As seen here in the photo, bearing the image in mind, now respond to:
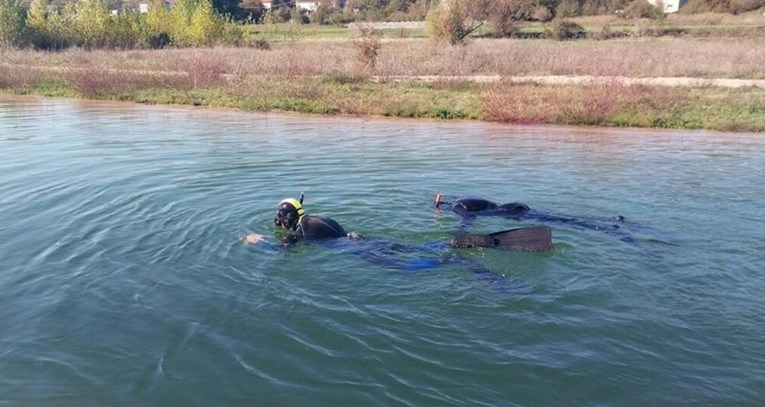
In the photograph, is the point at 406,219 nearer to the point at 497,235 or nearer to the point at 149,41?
the point at 497,235

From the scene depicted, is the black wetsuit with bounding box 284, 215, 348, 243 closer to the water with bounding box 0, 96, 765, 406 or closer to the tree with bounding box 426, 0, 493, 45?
the water with bounding box 0, 96, 765, 406

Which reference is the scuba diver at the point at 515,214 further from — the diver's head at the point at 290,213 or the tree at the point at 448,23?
the tree at the point at 448,23

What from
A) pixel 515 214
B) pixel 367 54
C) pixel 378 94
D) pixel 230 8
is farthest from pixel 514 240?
pixel 230 8

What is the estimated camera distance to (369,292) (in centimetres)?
726

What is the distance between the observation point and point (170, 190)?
11828mm

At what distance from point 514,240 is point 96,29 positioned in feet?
154

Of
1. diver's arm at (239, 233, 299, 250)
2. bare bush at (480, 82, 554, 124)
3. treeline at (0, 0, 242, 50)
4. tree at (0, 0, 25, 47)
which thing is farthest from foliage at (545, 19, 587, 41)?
diver's arm at (239, 233, 299, 250)

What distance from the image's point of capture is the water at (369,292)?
547cm

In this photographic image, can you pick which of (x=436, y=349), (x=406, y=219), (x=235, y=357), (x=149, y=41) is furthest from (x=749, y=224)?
(x=149, y=41)

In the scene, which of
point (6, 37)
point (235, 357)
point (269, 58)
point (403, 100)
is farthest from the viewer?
point (6, 37)

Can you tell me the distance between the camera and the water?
5.47 m

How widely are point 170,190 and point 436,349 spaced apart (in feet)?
24.8

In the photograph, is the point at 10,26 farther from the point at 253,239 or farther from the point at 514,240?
the point at 514,240

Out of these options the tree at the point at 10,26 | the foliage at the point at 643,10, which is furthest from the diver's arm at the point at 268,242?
the foliage at the point at 643,10
